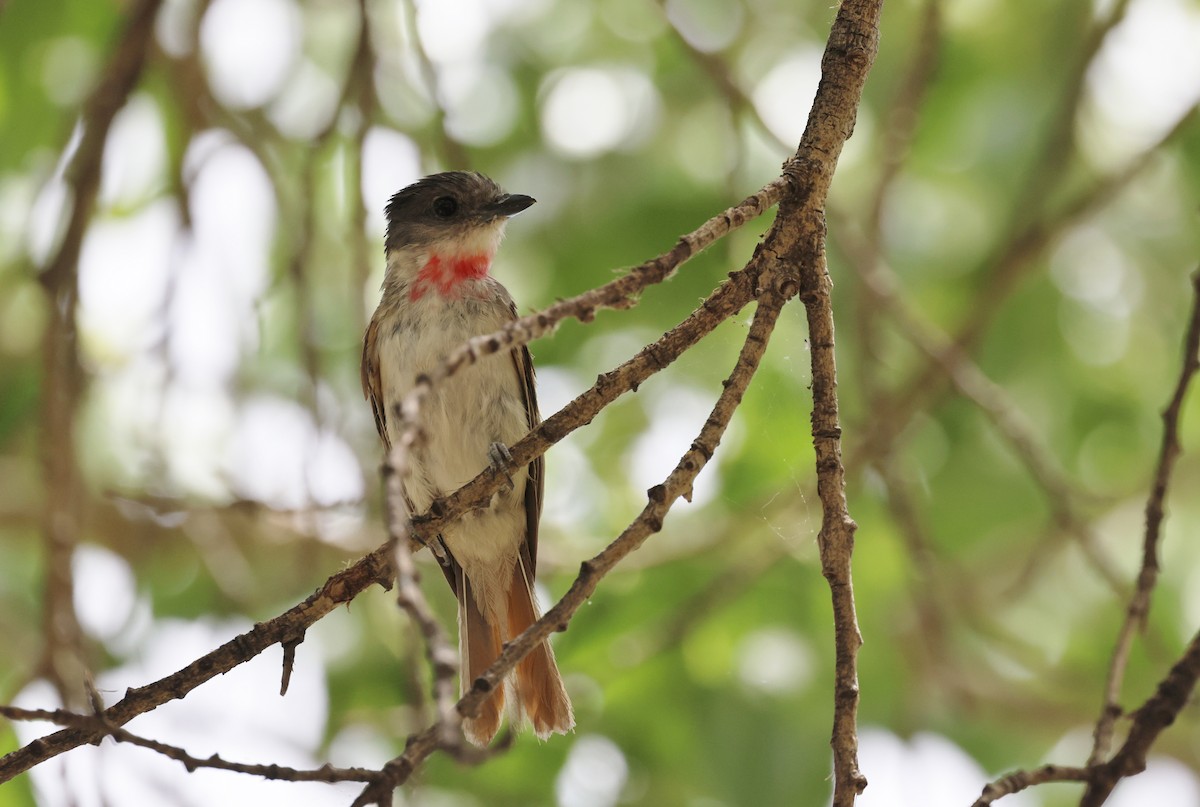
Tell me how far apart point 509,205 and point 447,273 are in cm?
35

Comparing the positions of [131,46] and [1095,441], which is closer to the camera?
[131,46]

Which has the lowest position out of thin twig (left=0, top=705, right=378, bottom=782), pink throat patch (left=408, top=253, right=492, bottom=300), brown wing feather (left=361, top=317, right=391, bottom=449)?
thin twig (left=0, top=705, right=378, bottom=782)

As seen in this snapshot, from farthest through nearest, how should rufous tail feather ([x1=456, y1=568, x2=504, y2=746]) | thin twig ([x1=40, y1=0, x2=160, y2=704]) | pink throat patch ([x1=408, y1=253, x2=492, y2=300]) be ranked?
1. pink throat patch ([x1=408, y1=253, x2=492, y2=300])
2. rufous tail feather ([x1=456, y1=568, x2=504, y2=746])
3. thin twig ([x1=40, y1=0, x2=160, y2=704])

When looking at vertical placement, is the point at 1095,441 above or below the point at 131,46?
below

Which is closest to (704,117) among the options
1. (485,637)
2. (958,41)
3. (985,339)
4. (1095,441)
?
(958,41)

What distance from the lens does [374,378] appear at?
16.0 ft

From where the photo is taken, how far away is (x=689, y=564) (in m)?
4.86

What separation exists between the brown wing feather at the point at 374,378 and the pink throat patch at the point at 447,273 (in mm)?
208

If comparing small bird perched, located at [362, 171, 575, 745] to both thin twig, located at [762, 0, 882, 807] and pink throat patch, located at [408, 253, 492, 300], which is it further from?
thin twig, located at [762, 0, 882, 807]

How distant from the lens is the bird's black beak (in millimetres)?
4886

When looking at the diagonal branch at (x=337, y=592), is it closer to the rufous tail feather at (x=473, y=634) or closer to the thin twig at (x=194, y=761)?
the thin twig at (x=194, y=761)

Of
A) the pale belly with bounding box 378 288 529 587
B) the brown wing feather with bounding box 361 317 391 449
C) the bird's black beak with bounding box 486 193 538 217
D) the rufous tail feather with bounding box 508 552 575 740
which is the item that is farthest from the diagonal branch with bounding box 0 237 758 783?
the bird's black beak with bounding box 486 193 538 217

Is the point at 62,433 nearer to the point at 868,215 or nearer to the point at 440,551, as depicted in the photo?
the point at 440,551

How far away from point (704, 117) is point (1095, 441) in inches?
91.2
